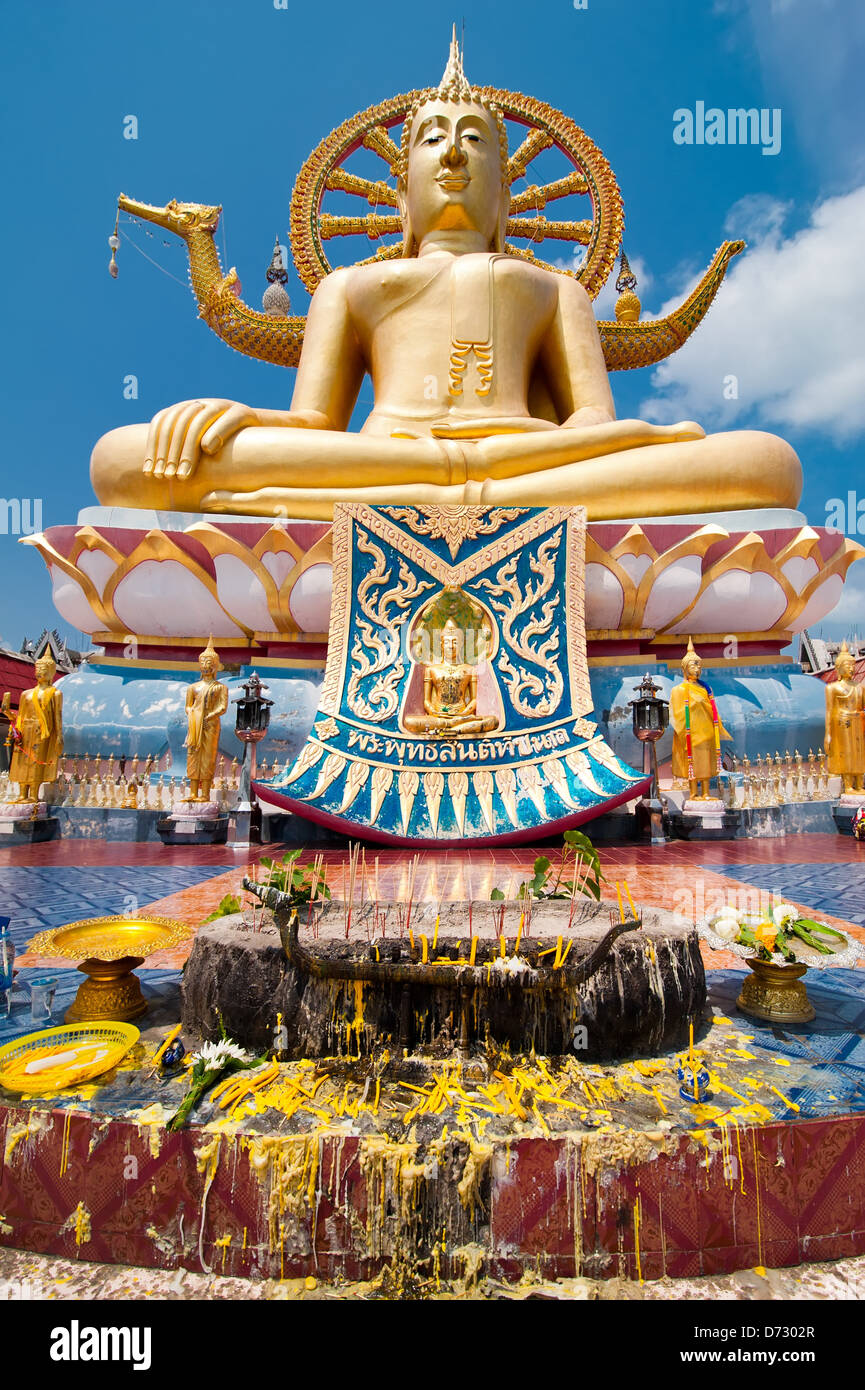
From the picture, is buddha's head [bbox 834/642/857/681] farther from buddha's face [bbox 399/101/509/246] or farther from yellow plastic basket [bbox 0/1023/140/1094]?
yellow plastic basket [bbox 0/1023/140/1094]

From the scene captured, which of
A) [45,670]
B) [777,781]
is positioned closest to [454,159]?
[45,670]

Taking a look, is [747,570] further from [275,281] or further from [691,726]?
[275,281]

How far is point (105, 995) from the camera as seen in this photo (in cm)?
254

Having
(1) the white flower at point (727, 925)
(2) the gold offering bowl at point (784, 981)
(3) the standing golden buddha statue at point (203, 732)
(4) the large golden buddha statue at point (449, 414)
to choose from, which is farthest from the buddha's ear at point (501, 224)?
(2) the gold offering bowl at point (784, 981)

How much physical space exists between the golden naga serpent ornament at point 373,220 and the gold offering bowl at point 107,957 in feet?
39.1

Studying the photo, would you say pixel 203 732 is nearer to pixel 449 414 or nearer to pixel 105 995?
pixel 105 995

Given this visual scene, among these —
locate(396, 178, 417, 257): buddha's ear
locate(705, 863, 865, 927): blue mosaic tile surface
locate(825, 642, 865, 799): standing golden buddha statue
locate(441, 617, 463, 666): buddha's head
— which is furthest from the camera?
locate(396, 178, 417, 257): buddha's ear

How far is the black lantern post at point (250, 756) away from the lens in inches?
266

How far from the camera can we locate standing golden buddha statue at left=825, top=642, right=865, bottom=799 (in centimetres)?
783

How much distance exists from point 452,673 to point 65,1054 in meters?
5.14

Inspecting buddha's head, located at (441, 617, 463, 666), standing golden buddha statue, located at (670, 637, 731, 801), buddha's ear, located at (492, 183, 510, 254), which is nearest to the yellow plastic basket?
buddha's head, located at (441, 617, 463, 666)

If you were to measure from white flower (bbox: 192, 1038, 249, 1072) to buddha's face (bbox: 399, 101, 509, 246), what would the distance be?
36.5 ft

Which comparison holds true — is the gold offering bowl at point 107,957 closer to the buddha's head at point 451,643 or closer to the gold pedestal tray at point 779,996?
the gold pedestal tray at point 779,996

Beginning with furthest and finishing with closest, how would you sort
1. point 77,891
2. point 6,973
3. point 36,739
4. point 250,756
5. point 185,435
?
1. point 185,435
2. point 250,756
3. point 36,739
4. point 77,891
5. point 6,973
